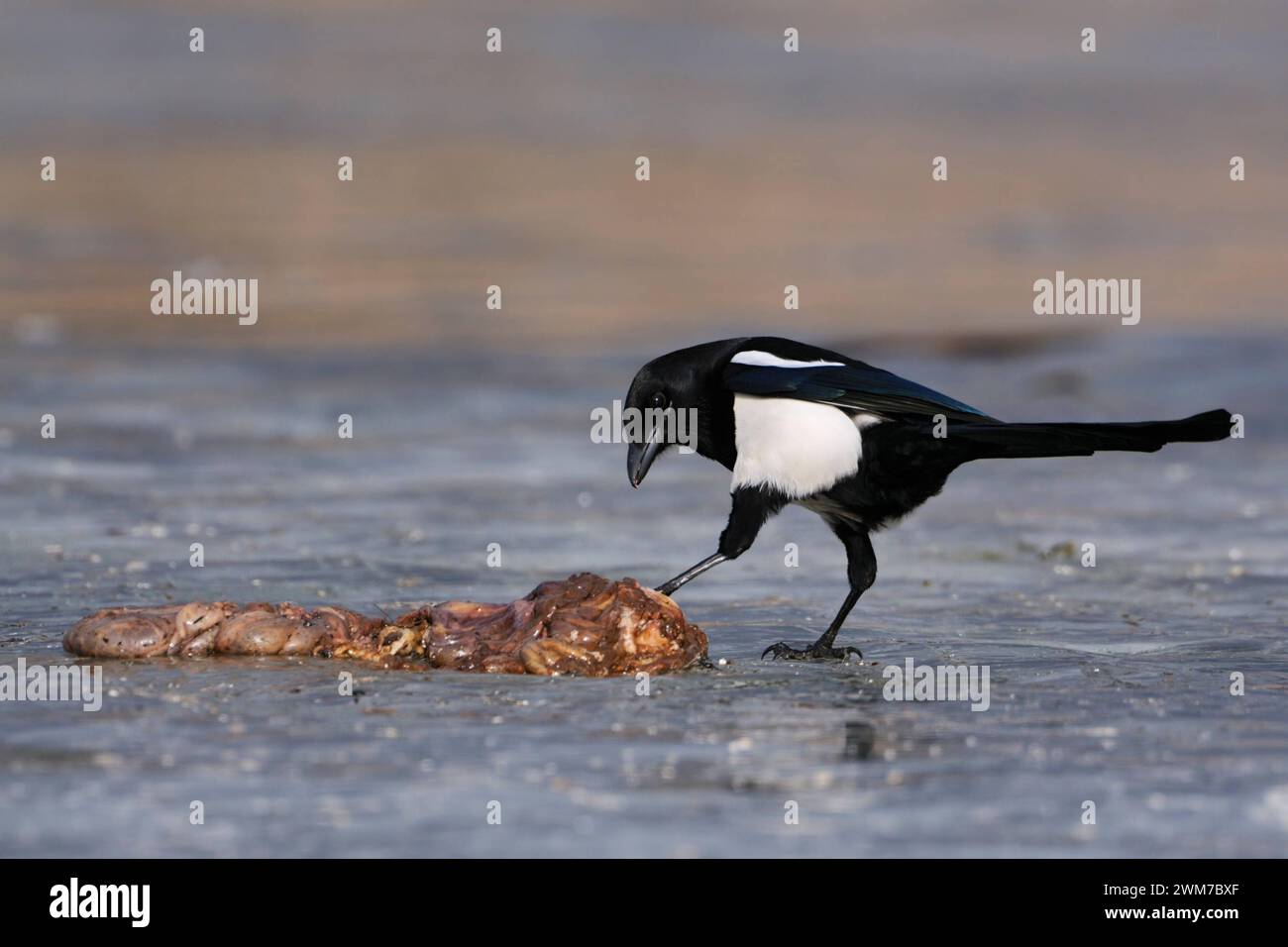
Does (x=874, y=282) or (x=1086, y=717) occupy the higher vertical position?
(x=874, y=282)

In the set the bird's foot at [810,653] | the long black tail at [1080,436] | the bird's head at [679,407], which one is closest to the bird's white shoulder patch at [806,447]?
the bird's head at [679,407]

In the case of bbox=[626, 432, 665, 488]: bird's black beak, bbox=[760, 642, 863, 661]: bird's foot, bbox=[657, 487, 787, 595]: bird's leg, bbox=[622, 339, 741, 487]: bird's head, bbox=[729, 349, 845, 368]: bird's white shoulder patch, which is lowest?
bbox=[760, 642, 863, 661]: bird's foot

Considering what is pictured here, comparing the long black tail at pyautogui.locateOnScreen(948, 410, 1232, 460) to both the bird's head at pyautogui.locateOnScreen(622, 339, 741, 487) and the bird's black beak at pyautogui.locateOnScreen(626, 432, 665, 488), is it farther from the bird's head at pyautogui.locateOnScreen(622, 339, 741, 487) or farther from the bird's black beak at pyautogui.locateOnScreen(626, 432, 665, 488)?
the bird's black beak at pyautogui.locateOnScreen(626, 432, 665, 488)

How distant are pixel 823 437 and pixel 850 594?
2.17 ft

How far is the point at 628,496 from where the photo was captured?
11.6 meters

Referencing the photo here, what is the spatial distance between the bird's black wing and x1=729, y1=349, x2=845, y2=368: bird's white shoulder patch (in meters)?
0.01

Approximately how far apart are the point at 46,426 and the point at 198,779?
9154 mm

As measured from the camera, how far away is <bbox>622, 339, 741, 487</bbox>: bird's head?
24.4 ft

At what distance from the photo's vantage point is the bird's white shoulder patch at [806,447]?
719cm

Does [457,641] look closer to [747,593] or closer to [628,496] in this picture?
[747,593]

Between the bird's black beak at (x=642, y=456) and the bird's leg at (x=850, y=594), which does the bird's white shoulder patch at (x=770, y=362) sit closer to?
the bird's black beak at (x=642, y=456)

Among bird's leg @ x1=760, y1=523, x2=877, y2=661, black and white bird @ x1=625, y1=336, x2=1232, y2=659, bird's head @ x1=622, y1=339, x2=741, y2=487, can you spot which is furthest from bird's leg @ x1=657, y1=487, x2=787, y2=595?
bird's leg @ x1=760, y1=523, x2=877, y2=661

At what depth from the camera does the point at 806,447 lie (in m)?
7.19
